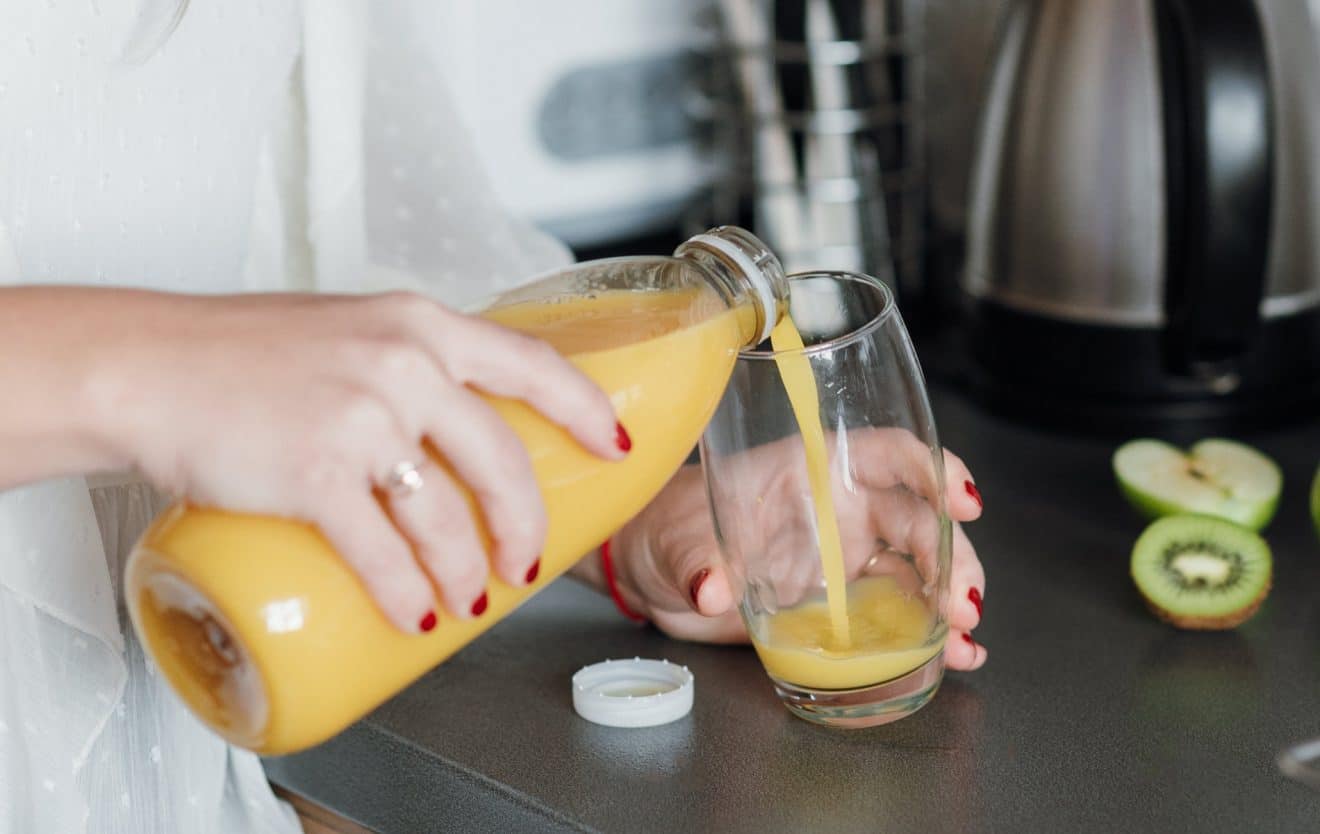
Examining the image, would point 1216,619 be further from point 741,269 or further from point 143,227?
point 143,227

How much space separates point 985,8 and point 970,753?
0.89 m

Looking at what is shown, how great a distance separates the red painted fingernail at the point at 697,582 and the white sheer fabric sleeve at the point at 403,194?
286 mm

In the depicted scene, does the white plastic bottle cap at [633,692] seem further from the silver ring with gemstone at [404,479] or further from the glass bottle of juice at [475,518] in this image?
the silver ring with gemstone at [404,479]

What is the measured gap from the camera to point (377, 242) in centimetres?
93

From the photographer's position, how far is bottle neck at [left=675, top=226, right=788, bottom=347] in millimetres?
617

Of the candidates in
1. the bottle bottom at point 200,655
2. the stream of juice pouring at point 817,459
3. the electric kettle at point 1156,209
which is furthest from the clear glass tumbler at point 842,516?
the electric kettle at point 1156,209

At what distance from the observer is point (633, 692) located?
73 centimetres

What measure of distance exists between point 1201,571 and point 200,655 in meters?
0.53

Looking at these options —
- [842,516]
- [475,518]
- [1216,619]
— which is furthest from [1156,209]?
[475,518]

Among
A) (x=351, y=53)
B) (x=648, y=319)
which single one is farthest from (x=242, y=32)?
(x=648, y=319)

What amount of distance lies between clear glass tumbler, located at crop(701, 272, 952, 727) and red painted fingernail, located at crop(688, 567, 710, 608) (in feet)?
0.11

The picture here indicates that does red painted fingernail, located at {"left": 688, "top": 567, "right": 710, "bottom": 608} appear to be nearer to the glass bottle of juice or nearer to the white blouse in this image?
the glass bottle of juice

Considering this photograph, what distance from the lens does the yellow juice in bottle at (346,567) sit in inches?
19.1

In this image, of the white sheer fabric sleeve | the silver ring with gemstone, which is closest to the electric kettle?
the white sheer fabric sleeve
